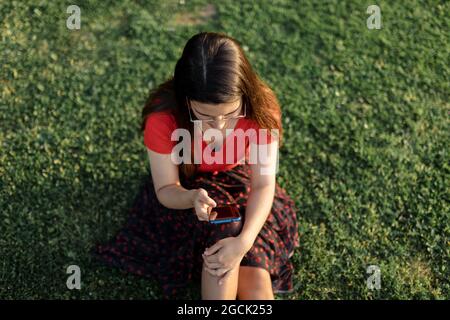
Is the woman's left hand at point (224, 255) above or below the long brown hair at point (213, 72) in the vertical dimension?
below

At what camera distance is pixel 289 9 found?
4.84 m

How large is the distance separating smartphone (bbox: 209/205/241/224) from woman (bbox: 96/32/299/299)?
1.5 inches

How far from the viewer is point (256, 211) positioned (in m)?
3.28

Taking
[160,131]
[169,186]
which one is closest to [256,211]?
[169,186]

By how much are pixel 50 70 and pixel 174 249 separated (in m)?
1.86

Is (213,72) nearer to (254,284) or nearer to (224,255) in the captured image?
(224,255)

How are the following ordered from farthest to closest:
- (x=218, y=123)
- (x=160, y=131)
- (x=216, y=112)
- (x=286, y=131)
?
(x=286, y=131) < (x=160, y=131) < (x=218, y=123) < (x=216, y=112)

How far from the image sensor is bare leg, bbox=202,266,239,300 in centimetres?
319

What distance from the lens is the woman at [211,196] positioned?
9.26 ft

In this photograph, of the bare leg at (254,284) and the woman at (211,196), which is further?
the bare leg at (254,284)

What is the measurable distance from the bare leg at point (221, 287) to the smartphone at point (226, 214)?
28 centimetres

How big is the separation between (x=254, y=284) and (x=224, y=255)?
290 mm

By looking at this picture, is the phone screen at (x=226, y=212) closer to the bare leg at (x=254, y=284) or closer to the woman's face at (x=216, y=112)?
the bare leg at (x=254, y=284)

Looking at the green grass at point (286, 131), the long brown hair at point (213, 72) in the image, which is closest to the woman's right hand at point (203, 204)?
the long brown hair at point (213, 72)
